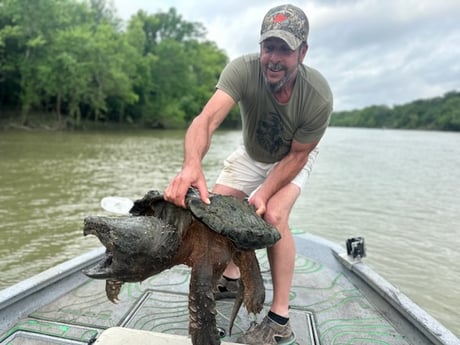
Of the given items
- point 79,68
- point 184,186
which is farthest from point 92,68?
point 184,186

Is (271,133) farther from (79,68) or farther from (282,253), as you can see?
(79,68)

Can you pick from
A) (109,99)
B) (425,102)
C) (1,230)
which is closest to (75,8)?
(109,99)

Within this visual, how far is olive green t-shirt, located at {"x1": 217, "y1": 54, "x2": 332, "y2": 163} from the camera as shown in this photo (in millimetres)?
2400

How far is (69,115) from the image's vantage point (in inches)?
1177

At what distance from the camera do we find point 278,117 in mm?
2492

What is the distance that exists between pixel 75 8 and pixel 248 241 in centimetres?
3567

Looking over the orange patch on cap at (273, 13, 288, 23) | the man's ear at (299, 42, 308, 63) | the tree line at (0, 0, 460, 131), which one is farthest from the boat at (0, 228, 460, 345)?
the tree line at (0, 0, 460, 131)

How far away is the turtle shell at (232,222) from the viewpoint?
1742mm

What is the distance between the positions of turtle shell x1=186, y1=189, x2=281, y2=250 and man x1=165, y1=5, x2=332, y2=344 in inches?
13.5

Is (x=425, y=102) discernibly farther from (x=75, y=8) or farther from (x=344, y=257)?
(x=344, y=257)

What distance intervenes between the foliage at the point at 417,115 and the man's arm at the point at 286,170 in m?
89.8

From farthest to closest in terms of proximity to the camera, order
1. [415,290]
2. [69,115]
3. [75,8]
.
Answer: [75,8] < [69,115] < [415,290]

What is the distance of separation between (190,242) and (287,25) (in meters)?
1.30

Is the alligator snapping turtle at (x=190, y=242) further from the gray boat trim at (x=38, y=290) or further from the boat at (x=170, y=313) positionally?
the gray boat trim at (x=38, y=290)
